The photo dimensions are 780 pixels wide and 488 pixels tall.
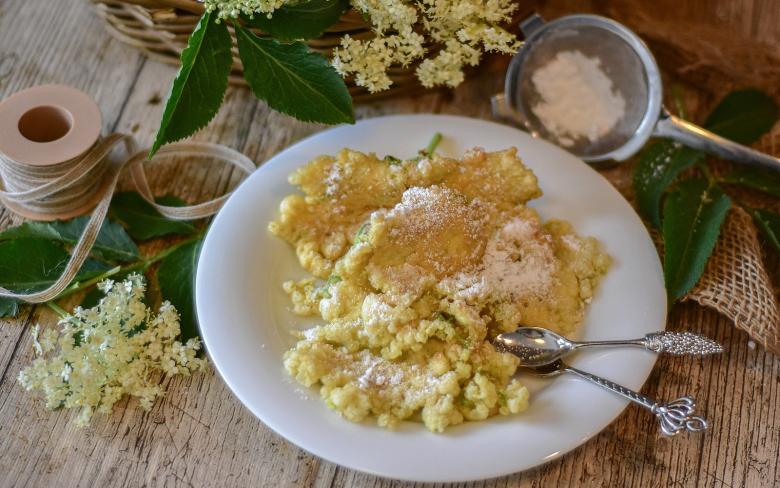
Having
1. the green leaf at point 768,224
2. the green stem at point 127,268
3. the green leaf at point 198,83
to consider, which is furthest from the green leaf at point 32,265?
the green leaf at point 768,224

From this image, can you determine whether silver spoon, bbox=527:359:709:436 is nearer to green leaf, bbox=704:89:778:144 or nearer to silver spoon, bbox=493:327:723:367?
silver spoon, bbox=493:327:723:367

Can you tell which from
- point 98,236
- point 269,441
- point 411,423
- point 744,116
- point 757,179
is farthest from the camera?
point 744,116

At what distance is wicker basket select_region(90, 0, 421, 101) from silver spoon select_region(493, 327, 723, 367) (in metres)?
0.77

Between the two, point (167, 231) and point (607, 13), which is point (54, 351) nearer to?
point (167, 231)

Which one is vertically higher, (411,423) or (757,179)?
(757,179)

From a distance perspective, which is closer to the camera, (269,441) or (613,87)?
(269,441)

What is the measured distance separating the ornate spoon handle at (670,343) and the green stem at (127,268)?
0.88 meters

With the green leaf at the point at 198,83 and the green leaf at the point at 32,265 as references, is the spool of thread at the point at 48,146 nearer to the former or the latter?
the green leaf at the point at 32,265

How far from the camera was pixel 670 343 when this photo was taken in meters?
1.37

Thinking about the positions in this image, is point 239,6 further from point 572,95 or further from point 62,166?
point 572,95

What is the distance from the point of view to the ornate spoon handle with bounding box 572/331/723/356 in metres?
1.37

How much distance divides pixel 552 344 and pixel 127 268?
36.4 inches

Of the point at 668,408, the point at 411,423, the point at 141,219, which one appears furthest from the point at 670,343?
the point at 141,219

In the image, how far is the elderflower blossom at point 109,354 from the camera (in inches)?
55.9
